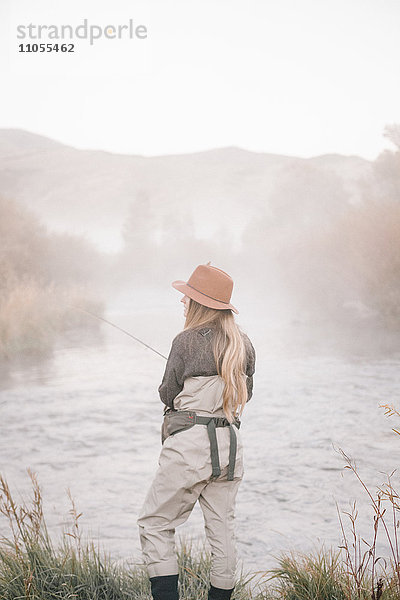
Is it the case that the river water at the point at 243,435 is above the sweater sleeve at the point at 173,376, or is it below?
below

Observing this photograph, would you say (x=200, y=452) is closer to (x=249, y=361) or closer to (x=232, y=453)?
(x=232, y=453)

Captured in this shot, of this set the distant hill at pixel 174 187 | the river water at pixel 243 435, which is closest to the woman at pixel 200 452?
the river water at pixel 243 435

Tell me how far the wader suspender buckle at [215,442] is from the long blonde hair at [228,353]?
1.2 inches

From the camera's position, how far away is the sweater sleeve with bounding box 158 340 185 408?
6.40 ft

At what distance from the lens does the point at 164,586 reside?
191 centimetres

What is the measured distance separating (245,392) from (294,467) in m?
3.39

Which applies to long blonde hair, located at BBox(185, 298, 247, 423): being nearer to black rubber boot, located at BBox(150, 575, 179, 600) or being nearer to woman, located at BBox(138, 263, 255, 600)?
woman, located at BBox(138, 263, 255, 600)

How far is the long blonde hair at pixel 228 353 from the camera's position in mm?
1936

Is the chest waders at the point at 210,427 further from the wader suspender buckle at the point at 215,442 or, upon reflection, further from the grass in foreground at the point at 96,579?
the grass in foreground at the point at 96,579

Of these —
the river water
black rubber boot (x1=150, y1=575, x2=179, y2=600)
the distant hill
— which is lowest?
the river water

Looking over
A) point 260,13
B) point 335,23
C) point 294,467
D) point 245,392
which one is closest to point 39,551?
point 245,392

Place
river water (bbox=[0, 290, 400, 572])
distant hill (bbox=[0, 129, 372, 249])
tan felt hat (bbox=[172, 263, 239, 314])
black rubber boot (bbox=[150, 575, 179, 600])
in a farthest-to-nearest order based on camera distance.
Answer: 1. distant hill (bbox=[0, 129, 372, 249])
2. river water (bbox=[0, 290, 400, 572])
3. tan felt hat (bbox=[172, 263, 239, 314])
4. black rubber boot (bbox=[150, 575, 179, 600])

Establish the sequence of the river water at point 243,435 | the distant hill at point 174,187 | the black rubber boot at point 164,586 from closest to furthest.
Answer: the black rubber boot at point 164,586 → the river water at point 243,435 → the distant hill at point 174,187

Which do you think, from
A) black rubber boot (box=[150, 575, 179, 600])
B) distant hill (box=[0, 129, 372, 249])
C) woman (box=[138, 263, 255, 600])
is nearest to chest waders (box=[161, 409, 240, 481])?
woman (box=[138, 263, 255, 600])
